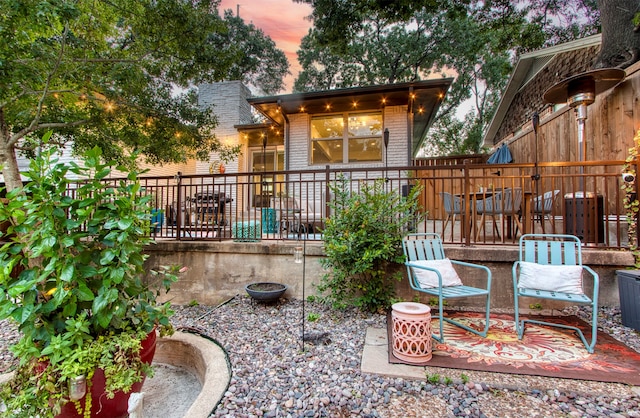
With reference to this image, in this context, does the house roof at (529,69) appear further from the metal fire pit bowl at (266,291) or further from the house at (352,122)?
the metal fire pit bowl at (266,291)

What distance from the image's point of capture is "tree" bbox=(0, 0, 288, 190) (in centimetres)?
333

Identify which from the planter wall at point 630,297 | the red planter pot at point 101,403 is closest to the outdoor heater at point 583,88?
the planter wall at point 630,297

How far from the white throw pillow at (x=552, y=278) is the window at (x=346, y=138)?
15.7ft

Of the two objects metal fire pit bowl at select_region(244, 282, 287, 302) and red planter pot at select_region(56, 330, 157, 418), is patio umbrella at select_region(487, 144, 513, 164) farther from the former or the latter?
red planter pot at select_region(56, 330, 157, 418)

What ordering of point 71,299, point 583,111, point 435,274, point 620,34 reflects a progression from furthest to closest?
point 620,34
point 583,111
point 435,274
point 71,299

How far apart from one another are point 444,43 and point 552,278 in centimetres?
1667

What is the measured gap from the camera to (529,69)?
903 cm

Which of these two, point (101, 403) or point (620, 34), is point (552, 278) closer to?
point (101, 403)

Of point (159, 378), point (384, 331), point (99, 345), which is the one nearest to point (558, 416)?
→ point (384, 331)

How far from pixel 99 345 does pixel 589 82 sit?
665 cm

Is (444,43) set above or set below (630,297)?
above

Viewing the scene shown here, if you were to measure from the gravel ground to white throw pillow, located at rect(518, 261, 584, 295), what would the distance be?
707 millimetres

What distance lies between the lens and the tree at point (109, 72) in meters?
3.33

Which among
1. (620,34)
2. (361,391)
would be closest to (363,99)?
(620,34)
